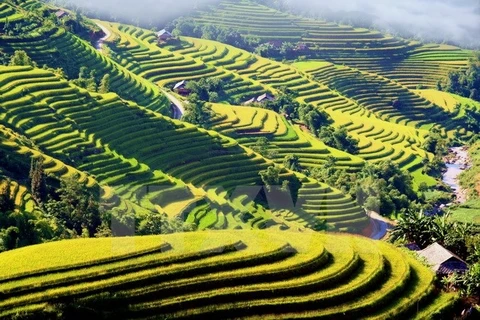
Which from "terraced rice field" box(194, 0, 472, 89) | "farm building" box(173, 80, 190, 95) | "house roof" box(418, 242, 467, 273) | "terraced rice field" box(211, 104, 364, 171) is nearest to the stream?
"terraced rice field" box(211, 104, 364, 171)

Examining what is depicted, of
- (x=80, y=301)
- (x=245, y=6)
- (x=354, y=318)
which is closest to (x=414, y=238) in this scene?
(x=354, y=318)

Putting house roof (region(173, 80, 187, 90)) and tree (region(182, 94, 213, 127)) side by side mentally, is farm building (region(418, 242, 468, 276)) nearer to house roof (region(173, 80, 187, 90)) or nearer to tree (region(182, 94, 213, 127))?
tree (region(182, 94, 213, 127))

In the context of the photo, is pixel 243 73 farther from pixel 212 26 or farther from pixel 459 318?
pixel 459 318

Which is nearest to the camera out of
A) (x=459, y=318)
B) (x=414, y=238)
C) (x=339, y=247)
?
(x=459, y=318)

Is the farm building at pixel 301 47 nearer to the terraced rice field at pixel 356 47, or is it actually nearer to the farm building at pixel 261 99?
the terraced rice field at pixel 356 47

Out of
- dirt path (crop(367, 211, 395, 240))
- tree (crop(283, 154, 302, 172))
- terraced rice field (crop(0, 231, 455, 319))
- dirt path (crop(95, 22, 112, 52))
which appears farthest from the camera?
dirt path (crop(95, 22, 112, 52))

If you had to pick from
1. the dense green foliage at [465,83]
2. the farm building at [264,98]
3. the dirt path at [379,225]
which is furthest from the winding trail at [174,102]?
the dense green foliage at [465,83]

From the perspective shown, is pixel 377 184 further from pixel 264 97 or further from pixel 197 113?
pixel 264 97
